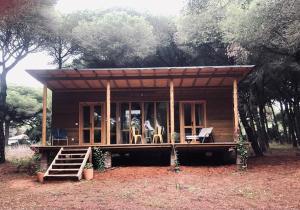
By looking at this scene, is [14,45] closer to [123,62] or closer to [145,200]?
[123,62]

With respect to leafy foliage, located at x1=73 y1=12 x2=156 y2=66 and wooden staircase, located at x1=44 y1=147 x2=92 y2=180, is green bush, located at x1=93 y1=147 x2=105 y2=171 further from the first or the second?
leafy foliage, located at x1=73 y1=12 x2=156 y2=66

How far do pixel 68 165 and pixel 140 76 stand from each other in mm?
4230

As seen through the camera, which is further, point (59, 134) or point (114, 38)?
point (114, 38)

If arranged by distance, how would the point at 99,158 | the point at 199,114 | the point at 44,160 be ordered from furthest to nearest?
1. the point at 199,114
2. the point at 44,160
3. the point at 99,158

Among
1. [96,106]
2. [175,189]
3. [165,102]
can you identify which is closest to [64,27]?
[96,106]

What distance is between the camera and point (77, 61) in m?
22.6

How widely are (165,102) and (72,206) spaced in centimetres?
907

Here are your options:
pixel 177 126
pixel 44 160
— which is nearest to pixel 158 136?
pixel 177 126

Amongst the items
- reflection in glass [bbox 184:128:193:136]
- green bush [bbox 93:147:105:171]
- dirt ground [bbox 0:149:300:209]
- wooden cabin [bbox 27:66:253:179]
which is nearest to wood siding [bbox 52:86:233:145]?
wooden cabin [bbox 27:66:253:179]

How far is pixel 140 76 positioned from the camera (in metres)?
13.6

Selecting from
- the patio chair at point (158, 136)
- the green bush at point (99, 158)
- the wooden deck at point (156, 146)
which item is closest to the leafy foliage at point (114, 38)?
the patio chair at point (158, 136)

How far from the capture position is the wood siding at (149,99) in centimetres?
1564

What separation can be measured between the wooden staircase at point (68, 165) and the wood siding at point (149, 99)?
2.89 metres

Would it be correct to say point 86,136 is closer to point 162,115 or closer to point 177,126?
point 162,115
